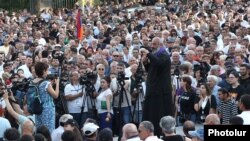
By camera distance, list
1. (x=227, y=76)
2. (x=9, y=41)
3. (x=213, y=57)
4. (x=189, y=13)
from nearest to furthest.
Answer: (x=227, y=76) → (x=213, y=57) → (x=9, y=41) → (x=189, y=13)

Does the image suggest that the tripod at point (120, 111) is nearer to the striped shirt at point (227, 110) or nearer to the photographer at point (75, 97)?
the photographer at point (75, 97)

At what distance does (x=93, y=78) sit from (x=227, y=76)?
8.15 ft

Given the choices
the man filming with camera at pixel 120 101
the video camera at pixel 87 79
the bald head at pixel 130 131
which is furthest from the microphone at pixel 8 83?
the bald head at pixel 130 131

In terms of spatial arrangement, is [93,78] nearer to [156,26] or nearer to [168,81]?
[168,81]

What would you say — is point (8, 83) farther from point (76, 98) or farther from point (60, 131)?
point (60, 131)

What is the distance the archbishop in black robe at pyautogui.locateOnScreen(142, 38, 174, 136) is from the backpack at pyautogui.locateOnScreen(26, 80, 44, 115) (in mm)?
1740

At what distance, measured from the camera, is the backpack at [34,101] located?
463 inches

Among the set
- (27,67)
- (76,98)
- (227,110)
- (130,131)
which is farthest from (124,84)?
(130,131)

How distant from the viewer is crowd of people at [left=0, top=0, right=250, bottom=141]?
10.4m

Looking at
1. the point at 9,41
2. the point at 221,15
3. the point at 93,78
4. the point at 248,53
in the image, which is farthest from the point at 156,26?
the point at 93,78

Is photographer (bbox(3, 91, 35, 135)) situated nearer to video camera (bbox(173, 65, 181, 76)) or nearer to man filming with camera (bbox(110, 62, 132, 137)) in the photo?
man filming with camera (bbox(110, 62, 132, 137))

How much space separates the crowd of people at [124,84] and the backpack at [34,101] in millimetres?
83

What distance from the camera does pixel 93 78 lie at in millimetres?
14258

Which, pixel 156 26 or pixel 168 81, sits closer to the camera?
pixel 168 81
